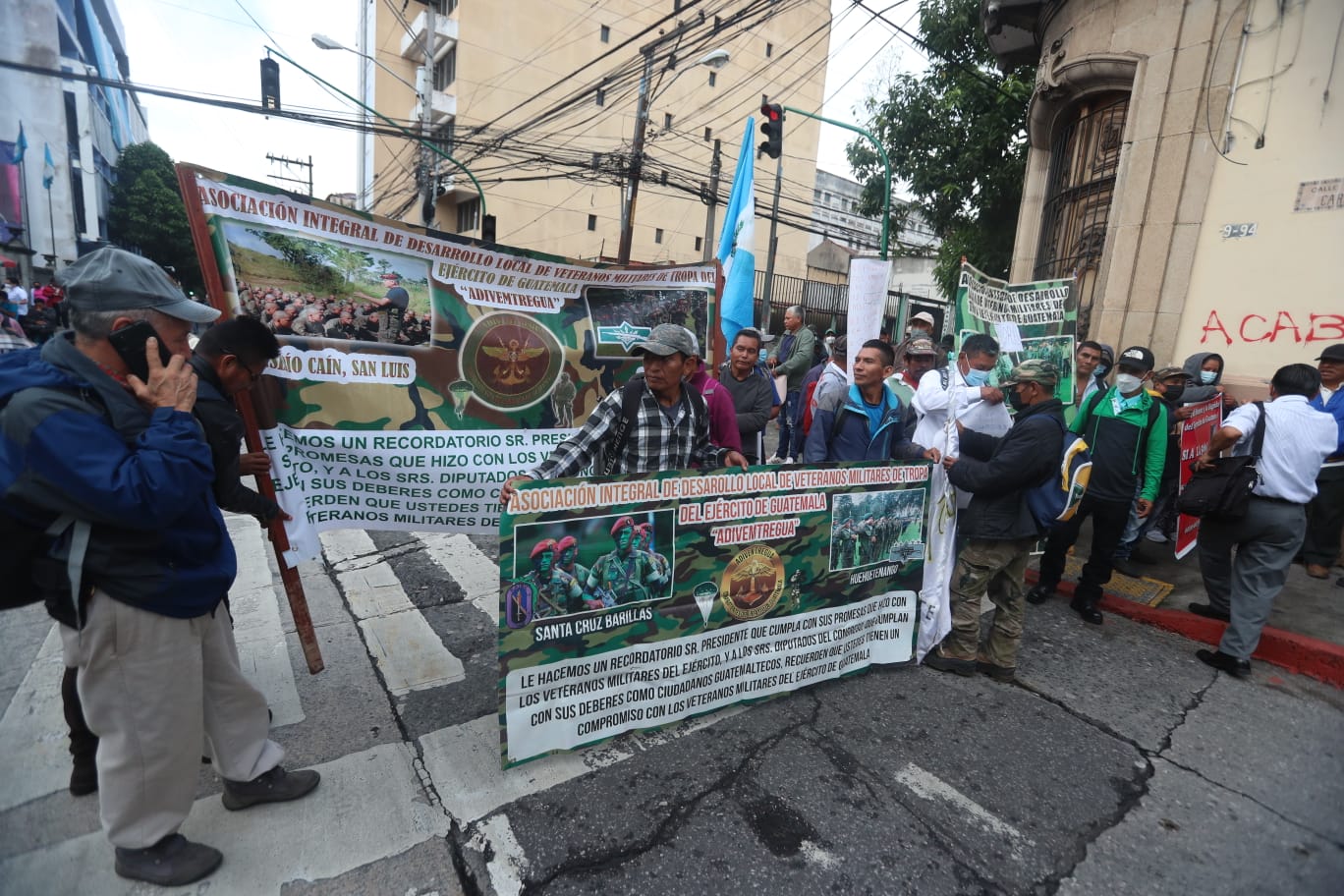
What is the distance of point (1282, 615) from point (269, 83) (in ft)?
56.2

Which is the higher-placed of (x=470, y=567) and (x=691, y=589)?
(x=691, y=589)

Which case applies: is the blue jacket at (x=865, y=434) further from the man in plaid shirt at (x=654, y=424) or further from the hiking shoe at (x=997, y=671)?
the hiking shoe at (x=997, y=671)

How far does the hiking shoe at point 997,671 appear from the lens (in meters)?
3.72

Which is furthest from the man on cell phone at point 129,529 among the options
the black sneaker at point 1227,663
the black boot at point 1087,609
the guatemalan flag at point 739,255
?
the black sneaker at point 1227,663

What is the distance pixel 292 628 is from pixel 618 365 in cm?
252

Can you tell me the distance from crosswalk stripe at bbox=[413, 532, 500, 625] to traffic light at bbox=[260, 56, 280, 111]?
473 inches

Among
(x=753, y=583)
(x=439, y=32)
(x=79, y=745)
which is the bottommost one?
(x=79, y=745)

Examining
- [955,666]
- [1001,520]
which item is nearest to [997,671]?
[955,666]

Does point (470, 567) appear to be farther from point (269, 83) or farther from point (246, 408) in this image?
point (269, 83)

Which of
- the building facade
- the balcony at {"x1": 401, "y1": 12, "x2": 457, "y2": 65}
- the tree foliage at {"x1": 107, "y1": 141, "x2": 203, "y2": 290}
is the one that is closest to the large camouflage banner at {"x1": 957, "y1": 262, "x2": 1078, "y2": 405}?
the building facade

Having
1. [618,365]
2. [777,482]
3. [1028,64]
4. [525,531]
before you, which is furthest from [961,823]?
[1028,64]

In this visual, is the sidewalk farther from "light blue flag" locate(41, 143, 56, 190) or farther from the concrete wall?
"light blue flag" locate(41, 143, 56, 190)

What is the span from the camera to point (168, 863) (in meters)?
2.05

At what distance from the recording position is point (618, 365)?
378cm
